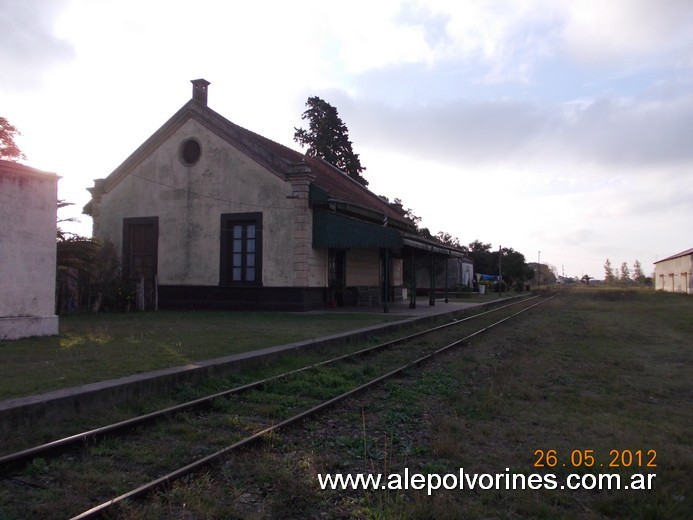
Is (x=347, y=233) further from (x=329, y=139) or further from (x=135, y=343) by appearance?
(x=329, y=139)

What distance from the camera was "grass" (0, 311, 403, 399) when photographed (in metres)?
7.03

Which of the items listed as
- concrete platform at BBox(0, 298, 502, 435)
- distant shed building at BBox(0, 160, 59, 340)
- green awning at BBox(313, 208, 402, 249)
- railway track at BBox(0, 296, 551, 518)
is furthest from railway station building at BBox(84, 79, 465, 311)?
railway track at BBox(0, 296, 551, 518)

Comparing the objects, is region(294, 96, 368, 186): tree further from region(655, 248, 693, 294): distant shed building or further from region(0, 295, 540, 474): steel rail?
region(0, 295, 540, 474): steel rail

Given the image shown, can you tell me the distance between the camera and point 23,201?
10.6 meters

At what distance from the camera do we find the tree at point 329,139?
42.3 meters

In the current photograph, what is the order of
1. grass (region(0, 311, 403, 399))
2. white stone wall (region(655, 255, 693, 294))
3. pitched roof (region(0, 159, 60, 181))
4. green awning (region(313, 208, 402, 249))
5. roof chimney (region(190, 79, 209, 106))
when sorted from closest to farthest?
grass (region(0, 311, 403, 399)) < pitched roof (region(0, 159, 60, 181)) < green awning (region(313, 208, 402, 249)) < roof chimney (region(190, 79, 209, 106)) < white stone wall (region(655, 255, 693, 294))

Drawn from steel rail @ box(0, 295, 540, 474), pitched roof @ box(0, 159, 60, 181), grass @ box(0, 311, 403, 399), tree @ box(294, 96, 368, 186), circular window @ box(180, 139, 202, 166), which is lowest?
steel rail @ box(0, 295, 540, 474)

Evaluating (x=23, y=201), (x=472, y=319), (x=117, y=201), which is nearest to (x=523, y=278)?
(x=472, y=319)

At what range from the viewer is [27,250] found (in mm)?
10719

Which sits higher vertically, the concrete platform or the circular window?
the circular window

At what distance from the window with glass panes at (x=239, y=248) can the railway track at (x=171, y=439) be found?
38.8ft

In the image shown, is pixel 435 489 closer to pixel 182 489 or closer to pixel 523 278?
pixel 182 489

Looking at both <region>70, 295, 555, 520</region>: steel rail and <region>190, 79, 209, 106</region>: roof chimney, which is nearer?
<region>70, 295, 555, 520</region>: steel rail

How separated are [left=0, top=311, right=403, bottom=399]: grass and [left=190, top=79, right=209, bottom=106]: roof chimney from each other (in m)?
9.32
